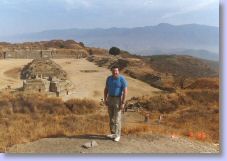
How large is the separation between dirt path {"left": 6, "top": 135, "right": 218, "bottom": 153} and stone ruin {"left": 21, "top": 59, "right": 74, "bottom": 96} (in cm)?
1019

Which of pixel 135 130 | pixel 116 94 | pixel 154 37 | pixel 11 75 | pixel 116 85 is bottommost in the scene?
pixel 11 75

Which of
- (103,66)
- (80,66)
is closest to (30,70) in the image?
(80,66)

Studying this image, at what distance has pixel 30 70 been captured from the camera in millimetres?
30828

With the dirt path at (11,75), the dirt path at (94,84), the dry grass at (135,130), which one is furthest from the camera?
the dirt path at (11,75)

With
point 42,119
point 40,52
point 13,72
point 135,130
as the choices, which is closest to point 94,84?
point 42,119

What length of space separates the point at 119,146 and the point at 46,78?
16.5 meters

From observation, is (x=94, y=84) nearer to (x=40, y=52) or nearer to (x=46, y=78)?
(x=46, y=78)

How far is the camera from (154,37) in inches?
518

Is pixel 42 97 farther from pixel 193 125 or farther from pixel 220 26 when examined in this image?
pixel 220 26

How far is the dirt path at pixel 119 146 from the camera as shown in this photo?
28.9 feet

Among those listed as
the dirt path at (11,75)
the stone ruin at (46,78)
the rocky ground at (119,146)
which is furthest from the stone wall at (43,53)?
the rocky ground at (119,146)

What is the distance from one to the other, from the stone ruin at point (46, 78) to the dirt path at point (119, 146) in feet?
33.4

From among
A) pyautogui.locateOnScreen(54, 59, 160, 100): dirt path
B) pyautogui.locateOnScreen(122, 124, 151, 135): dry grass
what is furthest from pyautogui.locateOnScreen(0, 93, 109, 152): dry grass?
pyautogui.locateOnScreen(54, 59, 160, 100): dirt path

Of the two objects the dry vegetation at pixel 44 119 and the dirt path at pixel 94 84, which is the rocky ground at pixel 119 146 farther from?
the dirt path at pixel 94 84
